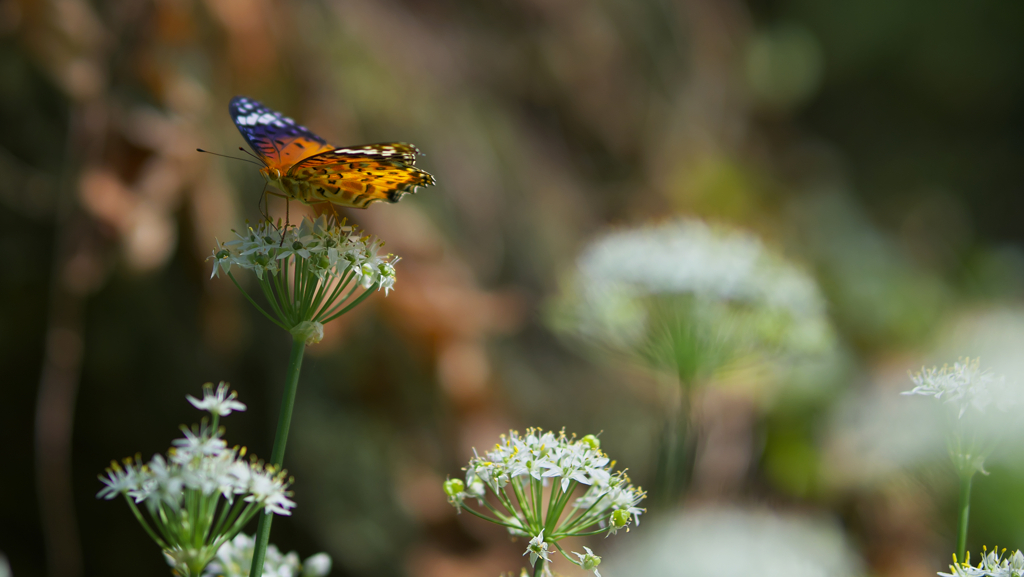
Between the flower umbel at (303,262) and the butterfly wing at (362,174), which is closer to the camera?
the flower umbel at (303,262)

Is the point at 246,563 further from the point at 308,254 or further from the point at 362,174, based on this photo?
the point at 362,174

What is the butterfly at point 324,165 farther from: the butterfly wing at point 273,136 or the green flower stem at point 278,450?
the green flower stem at point 278,450

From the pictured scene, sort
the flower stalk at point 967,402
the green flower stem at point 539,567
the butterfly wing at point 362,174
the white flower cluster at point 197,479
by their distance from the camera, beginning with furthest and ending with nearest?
the butterfly wing at point 362,174, the flower stalk at point 967,402, the green flower stem at point 539,567, the white flower cluster at point 197,479

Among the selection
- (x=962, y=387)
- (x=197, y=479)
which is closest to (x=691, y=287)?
(x=962, y=387)

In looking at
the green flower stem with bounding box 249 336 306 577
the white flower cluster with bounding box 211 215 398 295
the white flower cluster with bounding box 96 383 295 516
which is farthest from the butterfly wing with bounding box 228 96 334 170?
the white flower cluster with bounding box 96 383 295 516

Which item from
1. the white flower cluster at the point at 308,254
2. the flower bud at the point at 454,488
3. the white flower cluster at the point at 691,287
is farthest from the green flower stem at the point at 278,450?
the white flower cluster at the point at 691,287
